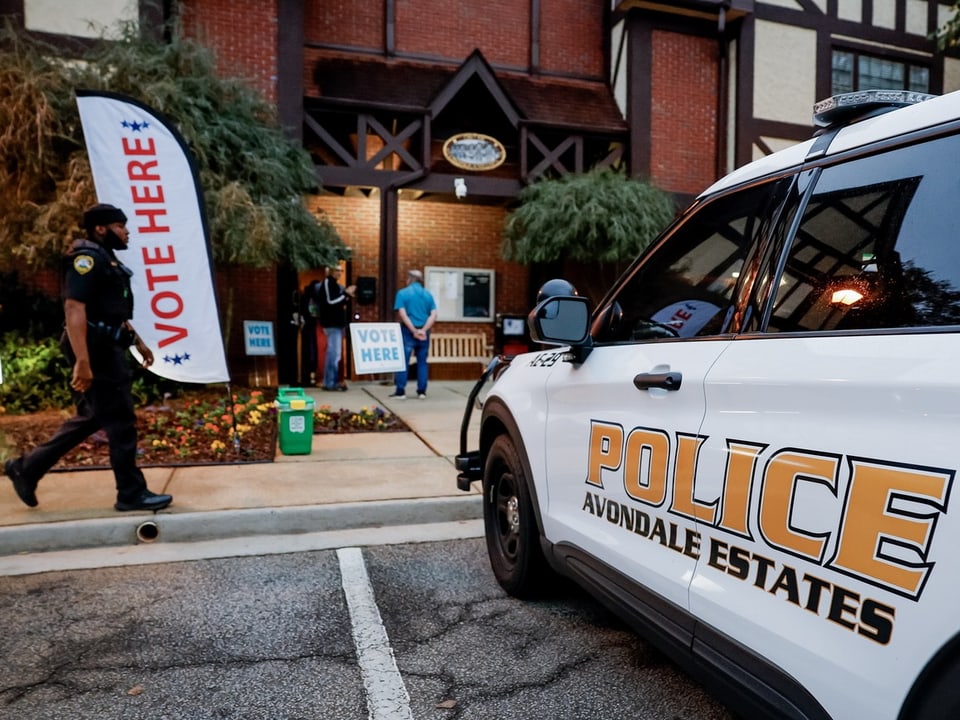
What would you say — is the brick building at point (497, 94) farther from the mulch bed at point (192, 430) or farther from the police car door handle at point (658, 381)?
the police car door handle at point (658, 381)

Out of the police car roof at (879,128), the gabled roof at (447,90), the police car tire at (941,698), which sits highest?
the gabled roof at (447,90)

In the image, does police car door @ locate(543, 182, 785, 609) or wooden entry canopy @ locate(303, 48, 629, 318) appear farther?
wooden entry canopy @ locate(303, 48, 629, 318)

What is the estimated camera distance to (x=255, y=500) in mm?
5047

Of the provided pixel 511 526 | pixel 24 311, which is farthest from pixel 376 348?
pixel 511 526

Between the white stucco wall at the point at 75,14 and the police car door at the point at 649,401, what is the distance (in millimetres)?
10334

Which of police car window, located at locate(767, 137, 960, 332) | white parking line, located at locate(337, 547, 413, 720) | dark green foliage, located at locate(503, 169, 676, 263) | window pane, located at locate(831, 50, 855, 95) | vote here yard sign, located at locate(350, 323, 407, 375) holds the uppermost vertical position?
window pane, located at locate(831, 50, 855, 95)

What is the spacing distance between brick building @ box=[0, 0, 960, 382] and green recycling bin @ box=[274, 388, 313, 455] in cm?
576

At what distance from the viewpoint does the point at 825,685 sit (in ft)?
5.41

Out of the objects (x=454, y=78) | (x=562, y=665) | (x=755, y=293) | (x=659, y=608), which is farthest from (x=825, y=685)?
(x=454, y=78)

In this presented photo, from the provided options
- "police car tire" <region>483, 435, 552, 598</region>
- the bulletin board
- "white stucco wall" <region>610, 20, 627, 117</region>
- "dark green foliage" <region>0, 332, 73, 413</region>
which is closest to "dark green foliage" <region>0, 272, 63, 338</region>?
"dark green foliage" <region>0, 332, 73, 413</region>

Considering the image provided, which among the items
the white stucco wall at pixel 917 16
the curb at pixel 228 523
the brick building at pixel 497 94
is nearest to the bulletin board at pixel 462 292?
the brick building at pixel 497 94

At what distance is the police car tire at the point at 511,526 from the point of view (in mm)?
3396

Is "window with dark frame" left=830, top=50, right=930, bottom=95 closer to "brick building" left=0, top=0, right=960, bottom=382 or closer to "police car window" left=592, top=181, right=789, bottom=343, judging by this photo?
"brick building" left=0, top=0, right=960, bottom=382

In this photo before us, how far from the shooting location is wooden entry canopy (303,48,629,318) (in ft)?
40.1
